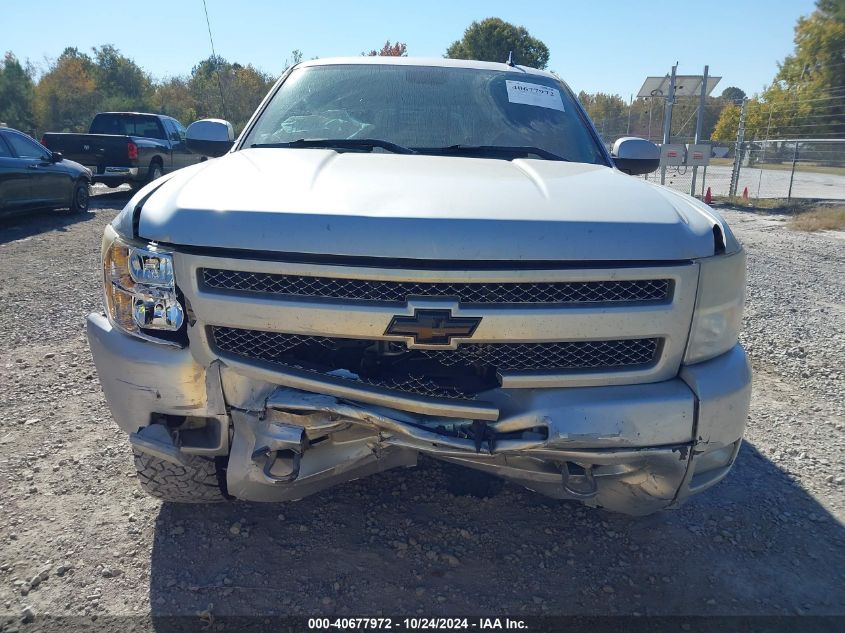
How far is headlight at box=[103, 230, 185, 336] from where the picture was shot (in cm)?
202

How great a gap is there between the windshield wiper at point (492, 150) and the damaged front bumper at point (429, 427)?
1.39 meters

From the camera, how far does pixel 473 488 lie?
2863mm

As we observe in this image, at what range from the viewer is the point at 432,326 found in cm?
192

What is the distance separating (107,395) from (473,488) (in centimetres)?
160

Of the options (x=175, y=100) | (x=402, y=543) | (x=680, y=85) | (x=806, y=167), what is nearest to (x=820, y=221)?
(x=680, y=85)

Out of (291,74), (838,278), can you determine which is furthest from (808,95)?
(291,74)

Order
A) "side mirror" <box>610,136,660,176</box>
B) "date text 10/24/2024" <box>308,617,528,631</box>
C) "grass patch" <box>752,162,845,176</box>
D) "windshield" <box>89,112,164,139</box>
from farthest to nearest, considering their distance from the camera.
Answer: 1. "grass patch" <box>752,162,845,176</box>
2. "windshield" <box>89,112,164,139</box>
3. "side mirror" <box>610,136,660,176</box>
4. "date text 10/24/2024" <box>308,617,528,631</box>

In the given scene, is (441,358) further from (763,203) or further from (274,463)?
(763,203)

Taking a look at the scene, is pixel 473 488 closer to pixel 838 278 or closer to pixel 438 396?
pixel 438 396

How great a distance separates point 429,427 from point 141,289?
42.1 inches

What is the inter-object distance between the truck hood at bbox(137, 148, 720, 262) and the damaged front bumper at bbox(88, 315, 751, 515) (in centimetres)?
44

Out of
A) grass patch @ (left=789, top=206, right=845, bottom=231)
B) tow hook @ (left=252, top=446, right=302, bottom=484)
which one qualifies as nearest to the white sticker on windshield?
tow hook @ (left=252, top=446, right=302, bottom=484)

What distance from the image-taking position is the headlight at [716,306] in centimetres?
206

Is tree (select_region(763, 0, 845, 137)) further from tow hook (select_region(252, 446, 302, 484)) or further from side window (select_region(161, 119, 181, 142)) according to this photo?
tow hook (select_region(252, 446, 302, 484))
